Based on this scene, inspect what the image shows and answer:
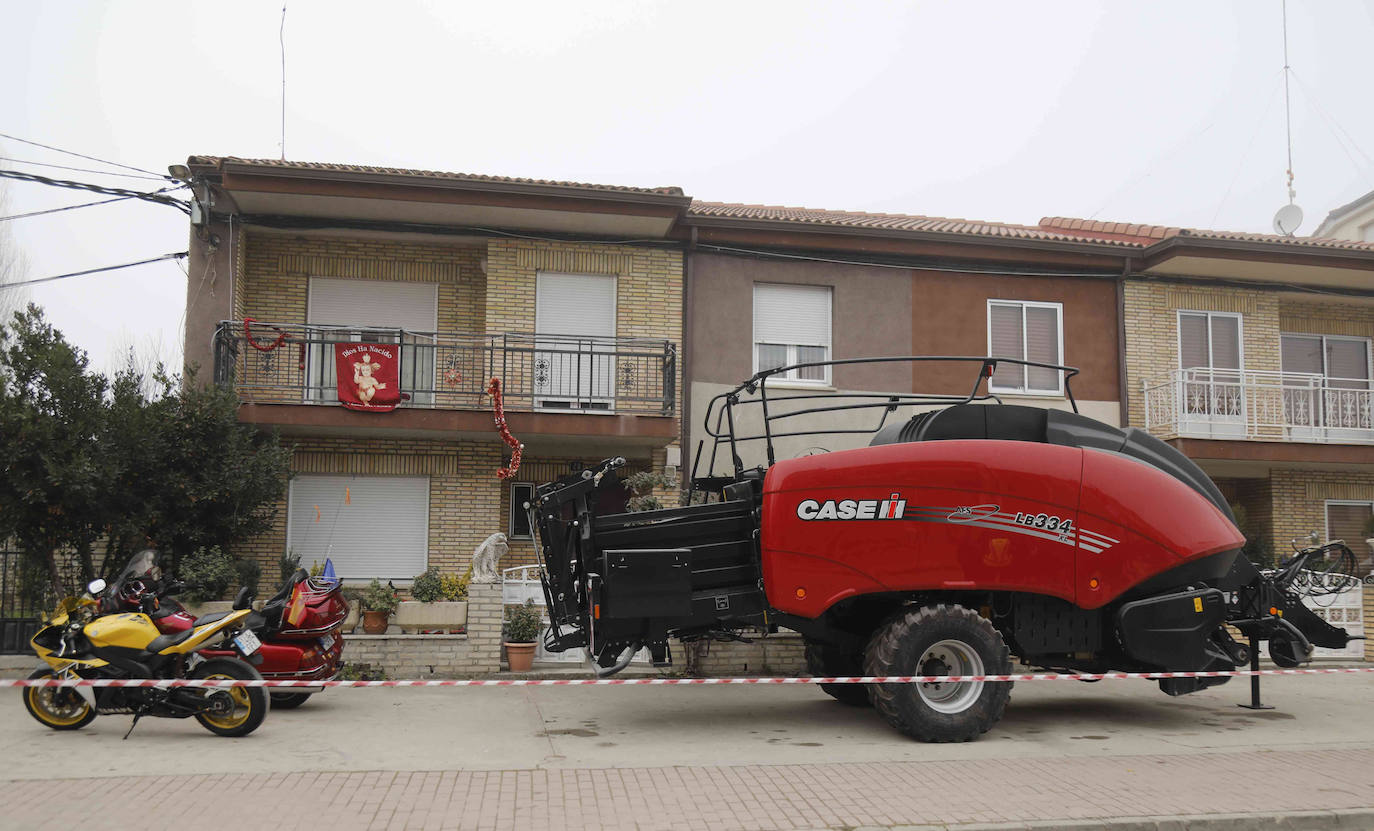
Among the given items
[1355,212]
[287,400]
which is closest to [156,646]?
[287,400]

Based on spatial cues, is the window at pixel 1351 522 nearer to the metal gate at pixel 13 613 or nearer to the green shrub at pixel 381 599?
the green shrub at pixel 381 599

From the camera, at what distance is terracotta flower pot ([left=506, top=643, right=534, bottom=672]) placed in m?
12.5

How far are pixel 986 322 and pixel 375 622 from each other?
9.90 meters

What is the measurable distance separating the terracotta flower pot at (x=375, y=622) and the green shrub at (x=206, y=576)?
60.9 inches

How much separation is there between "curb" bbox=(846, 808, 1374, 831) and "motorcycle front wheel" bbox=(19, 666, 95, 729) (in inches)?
257

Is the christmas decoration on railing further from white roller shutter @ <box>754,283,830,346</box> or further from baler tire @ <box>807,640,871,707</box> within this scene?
baler tire @ <box>807,640,871,707</box>

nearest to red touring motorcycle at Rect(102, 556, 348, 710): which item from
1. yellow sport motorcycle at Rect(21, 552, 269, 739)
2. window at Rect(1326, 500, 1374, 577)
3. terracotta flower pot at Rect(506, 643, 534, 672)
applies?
yellow sport motorcycle at Rect(21, 552, 269, 739)

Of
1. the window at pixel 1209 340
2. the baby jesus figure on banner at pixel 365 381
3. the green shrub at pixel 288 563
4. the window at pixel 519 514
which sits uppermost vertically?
the window at pixel 1209 340

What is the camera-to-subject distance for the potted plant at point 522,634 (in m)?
12.5

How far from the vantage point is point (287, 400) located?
14.6 meters

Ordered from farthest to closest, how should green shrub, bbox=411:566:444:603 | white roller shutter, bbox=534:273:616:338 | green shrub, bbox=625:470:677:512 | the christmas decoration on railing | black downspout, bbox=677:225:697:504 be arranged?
white roller shutter, bbox=534:273:616:338 → black downspout, bbox=677:225:697:504 → the christmas decoration on railing → green shrub, bbox=625:470:677:512 → green shrub, bbox=411:566:444:603

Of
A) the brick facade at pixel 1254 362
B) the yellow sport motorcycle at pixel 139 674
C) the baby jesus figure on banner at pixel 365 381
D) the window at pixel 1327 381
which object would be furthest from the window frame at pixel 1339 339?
the yellow sport motorcycle at pixel 139 674

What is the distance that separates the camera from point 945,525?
8688 mm

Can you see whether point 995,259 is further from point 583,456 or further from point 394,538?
point 394,538
